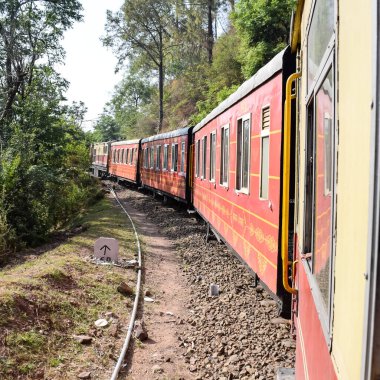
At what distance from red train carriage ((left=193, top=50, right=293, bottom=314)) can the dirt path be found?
1245 millimetres

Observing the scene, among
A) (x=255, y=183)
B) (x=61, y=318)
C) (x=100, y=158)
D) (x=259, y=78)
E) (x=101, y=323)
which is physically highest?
(x=259, y=78)

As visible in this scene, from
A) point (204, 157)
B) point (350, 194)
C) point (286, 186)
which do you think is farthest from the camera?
point (204, 157)

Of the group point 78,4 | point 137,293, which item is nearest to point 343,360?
point 137,293

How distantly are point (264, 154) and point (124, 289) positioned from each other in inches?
138

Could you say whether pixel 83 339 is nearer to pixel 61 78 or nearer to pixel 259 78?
pixel 259 78

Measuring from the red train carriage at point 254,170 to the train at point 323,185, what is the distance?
13mm

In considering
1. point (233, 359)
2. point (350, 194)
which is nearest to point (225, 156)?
point (233, 359)

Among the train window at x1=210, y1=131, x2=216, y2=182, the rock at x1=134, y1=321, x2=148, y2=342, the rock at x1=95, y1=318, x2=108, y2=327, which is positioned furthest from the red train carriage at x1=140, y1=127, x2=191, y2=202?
the rock at x1=134, y1=321, x2=148, y2=342

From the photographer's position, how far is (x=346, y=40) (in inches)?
55.4

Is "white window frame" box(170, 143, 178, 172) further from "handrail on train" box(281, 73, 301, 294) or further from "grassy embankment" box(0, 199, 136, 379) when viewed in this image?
"handrail on train" box(281, 73, 301, 294)

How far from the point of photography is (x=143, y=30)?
4331 centimetres

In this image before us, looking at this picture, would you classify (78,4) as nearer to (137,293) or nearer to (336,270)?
(137,293)

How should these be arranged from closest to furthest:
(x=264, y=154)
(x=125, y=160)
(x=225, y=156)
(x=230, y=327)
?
(x=264, y=154)
(x=230, y=327)
(x=225, y=156)
(x=125, y=160)

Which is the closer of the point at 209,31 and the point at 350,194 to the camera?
the point at 350,194
